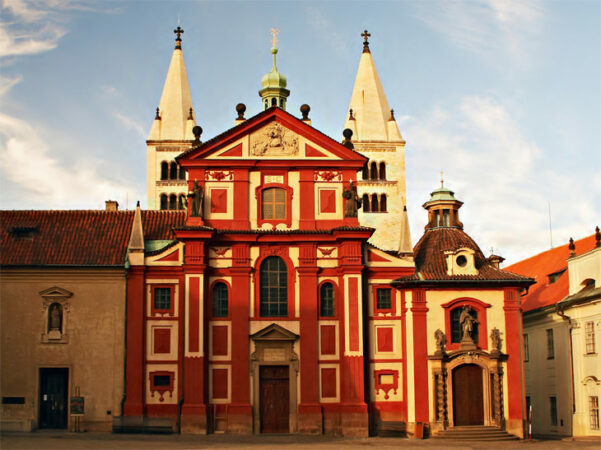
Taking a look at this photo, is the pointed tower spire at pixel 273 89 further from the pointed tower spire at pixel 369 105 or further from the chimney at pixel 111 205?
the pointed tower spire at pixel 369 105

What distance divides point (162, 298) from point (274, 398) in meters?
7.02

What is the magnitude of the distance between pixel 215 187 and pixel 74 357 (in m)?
10.3

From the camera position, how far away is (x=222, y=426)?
39219 millimetres

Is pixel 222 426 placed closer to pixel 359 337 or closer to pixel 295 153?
pixel 359 337

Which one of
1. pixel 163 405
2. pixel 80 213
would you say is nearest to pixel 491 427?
pixel 163 405

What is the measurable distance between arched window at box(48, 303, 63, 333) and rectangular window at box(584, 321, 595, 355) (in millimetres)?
25123

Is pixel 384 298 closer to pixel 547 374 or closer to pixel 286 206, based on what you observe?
pixel 286 206

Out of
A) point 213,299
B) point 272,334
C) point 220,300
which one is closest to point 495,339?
point 272,334

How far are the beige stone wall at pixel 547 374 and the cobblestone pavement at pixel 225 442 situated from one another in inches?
183

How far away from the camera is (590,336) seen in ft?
137

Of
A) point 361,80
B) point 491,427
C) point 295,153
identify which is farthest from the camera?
point 361,80

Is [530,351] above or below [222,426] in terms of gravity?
above

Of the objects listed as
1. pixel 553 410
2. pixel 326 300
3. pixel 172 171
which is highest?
pixel 172 171

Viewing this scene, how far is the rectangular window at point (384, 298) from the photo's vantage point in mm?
41281
